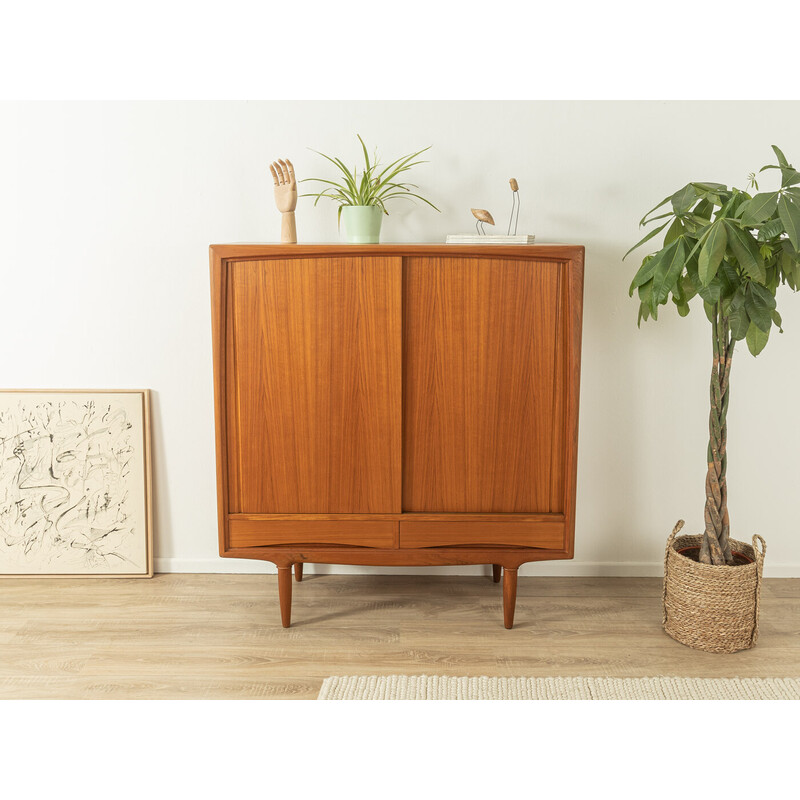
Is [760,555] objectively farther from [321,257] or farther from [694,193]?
[321,257]

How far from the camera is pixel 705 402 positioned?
3.02m

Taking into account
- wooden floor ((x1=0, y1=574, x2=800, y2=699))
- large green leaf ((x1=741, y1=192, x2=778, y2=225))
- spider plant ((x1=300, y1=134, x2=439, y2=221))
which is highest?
spider plant ((x1=300, y1=134, x2=439, y2=221))

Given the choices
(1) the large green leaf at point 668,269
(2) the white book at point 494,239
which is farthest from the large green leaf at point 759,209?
(2) the white book at point 494,239

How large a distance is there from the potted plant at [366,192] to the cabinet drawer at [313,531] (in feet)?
3.25

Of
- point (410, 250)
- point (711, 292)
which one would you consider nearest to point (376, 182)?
point (410, 250)

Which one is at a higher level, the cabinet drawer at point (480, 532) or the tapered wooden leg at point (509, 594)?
the cabinet drawer at point (480, 532)

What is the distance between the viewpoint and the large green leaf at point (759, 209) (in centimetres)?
216

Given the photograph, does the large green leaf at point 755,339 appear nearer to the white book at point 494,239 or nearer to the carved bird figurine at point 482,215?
the white book at point 494,239

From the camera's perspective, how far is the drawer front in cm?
258

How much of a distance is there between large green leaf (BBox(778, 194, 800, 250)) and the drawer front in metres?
1.13

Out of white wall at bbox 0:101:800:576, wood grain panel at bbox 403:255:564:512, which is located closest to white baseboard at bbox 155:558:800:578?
white wall at bbox 0:101:800:576

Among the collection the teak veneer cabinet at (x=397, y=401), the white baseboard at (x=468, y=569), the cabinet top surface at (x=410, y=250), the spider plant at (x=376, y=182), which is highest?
the spider plant at (x=376, y=182)

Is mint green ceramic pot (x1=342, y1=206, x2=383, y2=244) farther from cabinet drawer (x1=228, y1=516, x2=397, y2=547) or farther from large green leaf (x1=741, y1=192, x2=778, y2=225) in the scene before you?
large green leaf (x1=741, y1=192, x2=778, y2=225)

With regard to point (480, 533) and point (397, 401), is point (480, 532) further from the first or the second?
point (397, 401)
